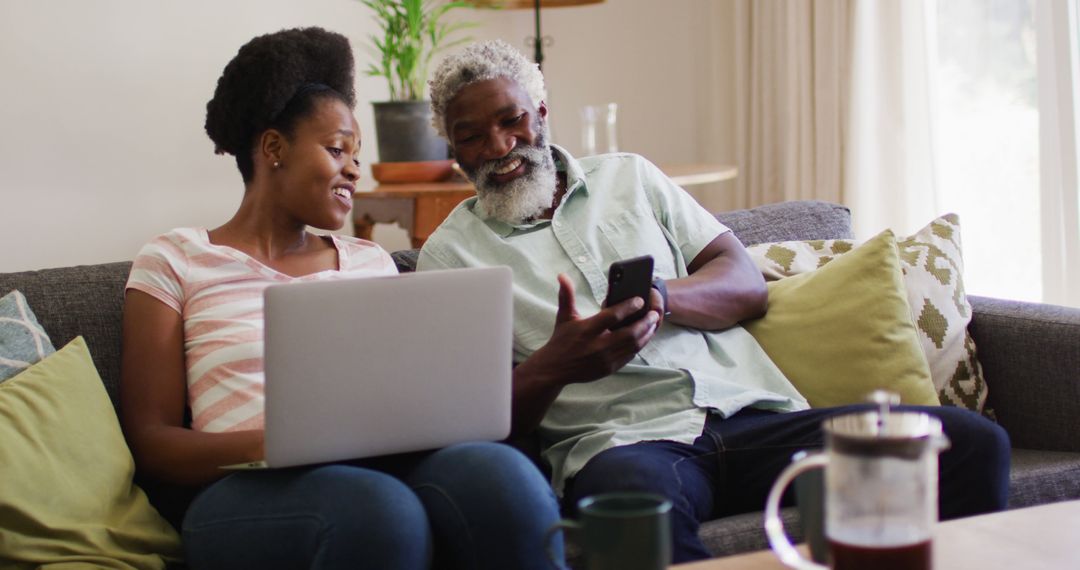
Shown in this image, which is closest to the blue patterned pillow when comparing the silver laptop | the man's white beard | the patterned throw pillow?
the silver laptop

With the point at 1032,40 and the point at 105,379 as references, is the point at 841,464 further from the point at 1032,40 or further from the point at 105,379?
the point at 1032,40

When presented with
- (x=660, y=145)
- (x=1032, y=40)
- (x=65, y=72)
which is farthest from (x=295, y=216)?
(x=660, y=145)

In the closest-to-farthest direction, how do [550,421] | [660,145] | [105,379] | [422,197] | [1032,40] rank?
1. [105,379]
2. [550,421]
3. [422,197]
4. [1032,40]
5. [660,145]

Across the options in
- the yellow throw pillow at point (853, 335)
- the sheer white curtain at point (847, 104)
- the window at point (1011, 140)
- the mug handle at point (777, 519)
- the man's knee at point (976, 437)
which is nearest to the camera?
the mug handle at point (777, 519)

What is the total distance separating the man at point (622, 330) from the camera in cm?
161

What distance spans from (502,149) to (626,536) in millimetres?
1141

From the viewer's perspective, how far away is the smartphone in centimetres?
153

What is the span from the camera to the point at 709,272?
6.19 ft

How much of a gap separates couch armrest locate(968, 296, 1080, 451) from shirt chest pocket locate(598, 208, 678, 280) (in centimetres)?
56

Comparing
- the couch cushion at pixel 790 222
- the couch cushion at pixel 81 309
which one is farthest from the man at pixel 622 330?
the couch cushion at pixel 81 309

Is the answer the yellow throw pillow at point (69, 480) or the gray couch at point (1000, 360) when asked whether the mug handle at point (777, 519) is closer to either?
the gray couch at point (1000, 360)

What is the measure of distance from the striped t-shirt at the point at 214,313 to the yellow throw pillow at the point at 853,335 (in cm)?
83

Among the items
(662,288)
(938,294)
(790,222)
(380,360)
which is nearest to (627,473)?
(662,288)

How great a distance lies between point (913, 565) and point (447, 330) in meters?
0.59
